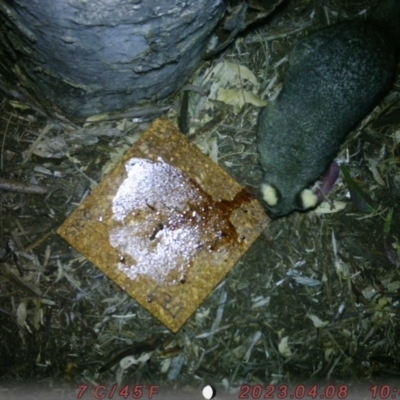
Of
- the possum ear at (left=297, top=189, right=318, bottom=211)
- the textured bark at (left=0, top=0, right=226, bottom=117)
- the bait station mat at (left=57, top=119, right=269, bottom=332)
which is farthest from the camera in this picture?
the possum ear at (left=297, top=189, right=318, bottom=211)

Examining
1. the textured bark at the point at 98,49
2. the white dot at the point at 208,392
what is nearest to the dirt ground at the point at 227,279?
the white dot at the point at 208,392

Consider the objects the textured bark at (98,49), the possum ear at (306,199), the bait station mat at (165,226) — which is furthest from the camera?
the possum ear at (306,199)

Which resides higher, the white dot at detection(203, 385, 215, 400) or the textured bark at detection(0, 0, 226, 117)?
the textured bark at detection(0, 0, 226, 117)

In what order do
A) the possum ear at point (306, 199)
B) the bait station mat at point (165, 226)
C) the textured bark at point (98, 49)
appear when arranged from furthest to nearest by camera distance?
the possum ear at point (306, 199) → the bait station mat at point (165, 226) → the textured bark at point (98, 49)

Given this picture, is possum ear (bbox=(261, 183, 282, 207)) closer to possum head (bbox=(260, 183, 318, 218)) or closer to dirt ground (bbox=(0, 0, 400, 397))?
possum head (bbox=(260, 183, 318, 218))

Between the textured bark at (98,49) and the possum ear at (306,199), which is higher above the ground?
the textured bark at (98,49)

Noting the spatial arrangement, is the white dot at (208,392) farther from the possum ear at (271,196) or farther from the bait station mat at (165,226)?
the possum ear at (271,196)

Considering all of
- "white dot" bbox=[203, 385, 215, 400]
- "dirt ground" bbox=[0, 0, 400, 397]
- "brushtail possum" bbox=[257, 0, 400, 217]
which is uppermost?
"brushtail possum" bbox=[257, 0, 400, 217]

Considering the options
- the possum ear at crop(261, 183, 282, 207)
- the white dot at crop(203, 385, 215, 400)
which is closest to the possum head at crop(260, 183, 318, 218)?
the possum ear at crop(261, 183, 282, 207)
